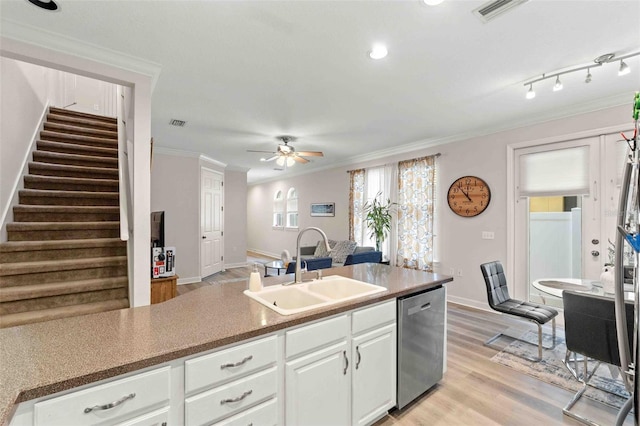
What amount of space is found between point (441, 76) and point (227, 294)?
2.68 meters

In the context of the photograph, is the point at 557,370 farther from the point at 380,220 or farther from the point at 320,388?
the point at 380,220

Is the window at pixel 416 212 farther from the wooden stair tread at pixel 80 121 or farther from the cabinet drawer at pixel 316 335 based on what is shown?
the wooden stair tread at pixel 80 121

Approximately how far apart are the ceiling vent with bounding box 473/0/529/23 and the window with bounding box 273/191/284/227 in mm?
7708

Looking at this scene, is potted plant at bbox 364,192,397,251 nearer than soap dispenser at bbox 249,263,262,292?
No

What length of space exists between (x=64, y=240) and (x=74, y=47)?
1.91m

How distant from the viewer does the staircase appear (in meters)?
2.48

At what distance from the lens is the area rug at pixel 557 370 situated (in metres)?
2.25

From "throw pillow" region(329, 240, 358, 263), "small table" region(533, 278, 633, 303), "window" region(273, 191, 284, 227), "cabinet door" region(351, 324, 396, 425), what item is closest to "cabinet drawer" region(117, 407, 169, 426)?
"cabinet door" region(351, 324, 396, 425)

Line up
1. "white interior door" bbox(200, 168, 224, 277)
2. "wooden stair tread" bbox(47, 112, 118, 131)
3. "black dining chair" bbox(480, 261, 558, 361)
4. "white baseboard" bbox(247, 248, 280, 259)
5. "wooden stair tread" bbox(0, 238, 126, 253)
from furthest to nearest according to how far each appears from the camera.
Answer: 1. "white baseboard" bbox(247, 248, 280, 259)
2. "white interior door" bbox(200, 168, 224, 277)
3. "wooden stair tread" bbox(47, 112, 118, 131)
4. "black dining chair" bbox(480, 261, 558, 361)
5. "wooden stair tread" bbox(0, 238, 126, 253)

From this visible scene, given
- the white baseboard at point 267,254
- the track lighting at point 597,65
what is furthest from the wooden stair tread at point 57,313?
the white baseboard at point 267,254

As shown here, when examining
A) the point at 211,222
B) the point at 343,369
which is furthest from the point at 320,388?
the point at 211,222

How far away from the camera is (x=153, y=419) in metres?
1.07

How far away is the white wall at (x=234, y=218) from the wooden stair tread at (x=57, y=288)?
472 centimetres

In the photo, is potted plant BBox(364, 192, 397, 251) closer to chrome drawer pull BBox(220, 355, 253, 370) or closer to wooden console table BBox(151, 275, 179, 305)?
wooden console table BBox(151, 275, 179, 305)
